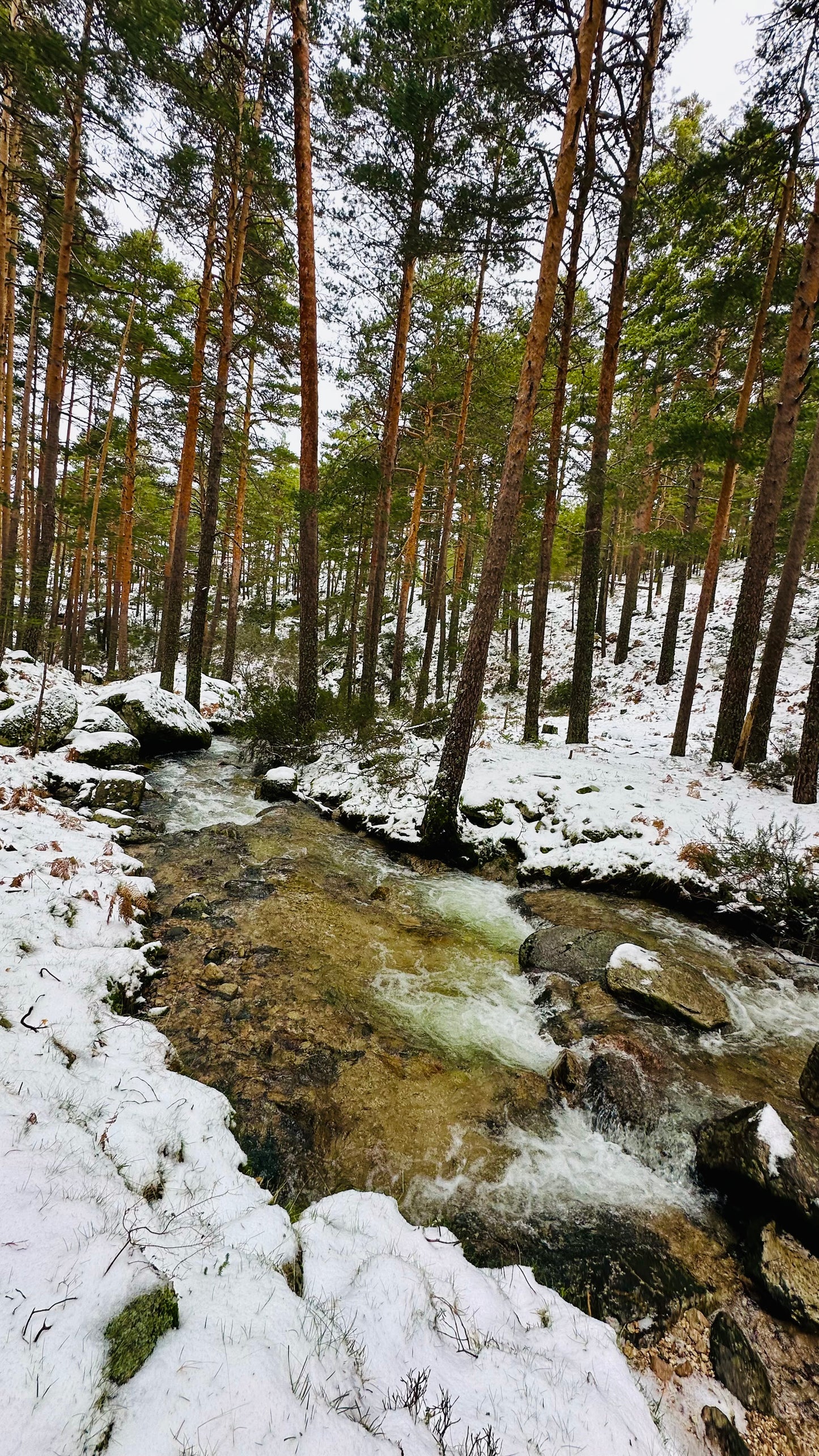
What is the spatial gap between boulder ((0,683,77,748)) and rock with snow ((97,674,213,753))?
3.83 ft

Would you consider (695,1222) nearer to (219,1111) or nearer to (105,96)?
(219,1111)

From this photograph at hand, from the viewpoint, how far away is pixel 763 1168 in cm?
340

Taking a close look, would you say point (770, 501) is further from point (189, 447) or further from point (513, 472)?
point (189, 447)

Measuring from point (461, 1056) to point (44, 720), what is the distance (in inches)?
382

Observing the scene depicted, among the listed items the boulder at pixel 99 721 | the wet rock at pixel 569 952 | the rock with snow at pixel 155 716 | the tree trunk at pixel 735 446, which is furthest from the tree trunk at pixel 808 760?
the rock with snow at pixel 155 716

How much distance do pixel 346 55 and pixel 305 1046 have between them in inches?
626

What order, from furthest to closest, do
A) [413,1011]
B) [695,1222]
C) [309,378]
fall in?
[309,378], [413,1011], [695,1222]

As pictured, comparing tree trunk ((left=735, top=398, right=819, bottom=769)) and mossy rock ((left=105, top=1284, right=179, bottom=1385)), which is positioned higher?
tree trunk ((left=735, top=398, right=819, bottom=769))

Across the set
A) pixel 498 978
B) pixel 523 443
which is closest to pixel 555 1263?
pixel 498 978

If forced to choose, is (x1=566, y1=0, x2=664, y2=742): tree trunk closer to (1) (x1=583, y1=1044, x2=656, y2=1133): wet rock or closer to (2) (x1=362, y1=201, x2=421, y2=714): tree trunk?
(2) (x1=362, y1=201, x2=421, y2=714): tree trunk

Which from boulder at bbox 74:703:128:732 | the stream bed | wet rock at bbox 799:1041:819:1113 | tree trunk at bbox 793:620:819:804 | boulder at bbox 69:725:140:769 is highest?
tree trunk at bbox 793:620:819:804

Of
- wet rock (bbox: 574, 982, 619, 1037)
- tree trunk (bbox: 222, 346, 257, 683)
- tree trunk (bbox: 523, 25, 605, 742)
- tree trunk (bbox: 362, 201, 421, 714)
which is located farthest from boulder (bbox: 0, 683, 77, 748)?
tree trunk (bbox: 523, 25, 605, 742)

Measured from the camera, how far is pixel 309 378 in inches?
409

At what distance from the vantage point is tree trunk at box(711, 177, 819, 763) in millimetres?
8469
